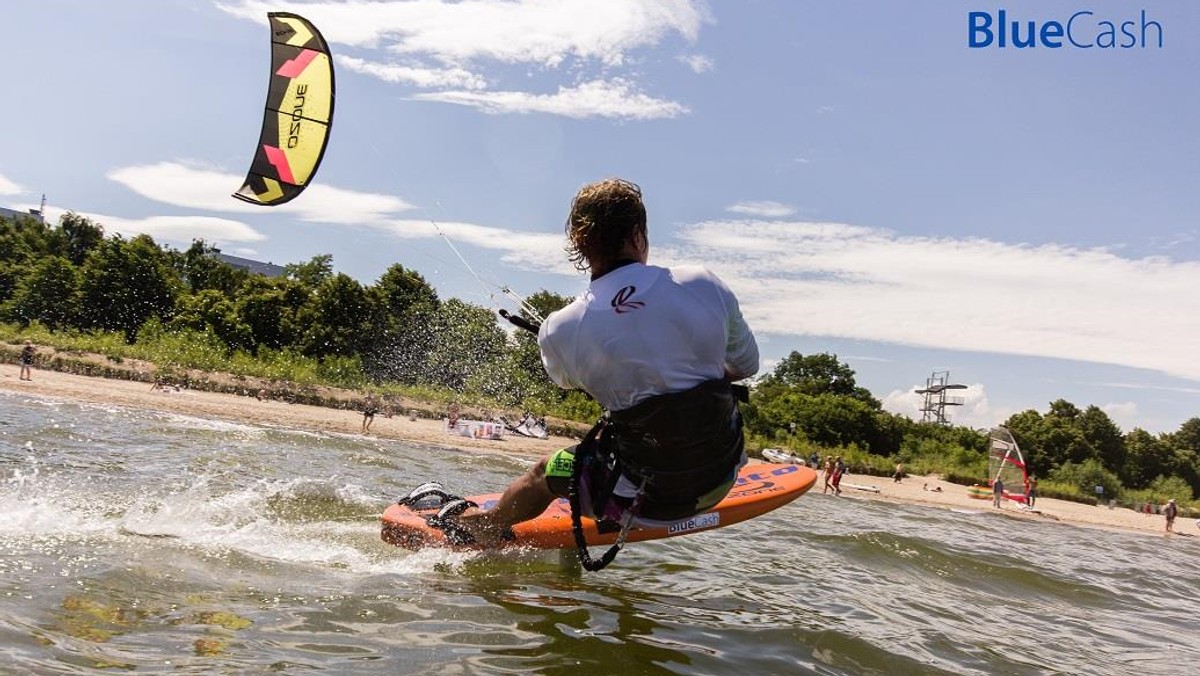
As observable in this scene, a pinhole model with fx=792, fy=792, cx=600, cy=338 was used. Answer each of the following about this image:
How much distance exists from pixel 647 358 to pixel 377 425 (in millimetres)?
29500

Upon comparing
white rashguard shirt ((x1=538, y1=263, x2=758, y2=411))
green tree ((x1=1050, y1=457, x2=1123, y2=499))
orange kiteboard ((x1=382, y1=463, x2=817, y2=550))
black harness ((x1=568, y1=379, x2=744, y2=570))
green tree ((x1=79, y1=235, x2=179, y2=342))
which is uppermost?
green tree ((x1=79, y1=235, x2=179, y2=342))

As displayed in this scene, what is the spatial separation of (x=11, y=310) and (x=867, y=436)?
2094 inches

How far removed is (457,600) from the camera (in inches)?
167

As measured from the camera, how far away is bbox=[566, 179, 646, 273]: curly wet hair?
3.49 m

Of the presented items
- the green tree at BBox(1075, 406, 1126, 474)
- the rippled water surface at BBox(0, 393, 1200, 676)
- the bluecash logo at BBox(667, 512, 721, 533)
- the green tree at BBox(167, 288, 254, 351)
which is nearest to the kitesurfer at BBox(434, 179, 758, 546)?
the rippled water surface at BBox(0, 393, 1200, 676)

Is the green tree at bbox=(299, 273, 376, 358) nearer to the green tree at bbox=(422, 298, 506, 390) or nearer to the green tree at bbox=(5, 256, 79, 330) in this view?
the green tree at bbox=(422, 298, 506, 390)

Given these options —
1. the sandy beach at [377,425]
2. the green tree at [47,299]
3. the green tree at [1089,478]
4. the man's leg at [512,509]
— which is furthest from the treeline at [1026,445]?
the man's leg at [512,509]

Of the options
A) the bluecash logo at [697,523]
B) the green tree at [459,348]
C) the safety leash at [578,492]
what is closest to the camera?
the safety leash at [578,492]

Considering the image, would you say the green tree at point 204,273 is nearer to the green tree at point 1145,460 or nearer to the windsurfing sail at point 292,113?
the windsurfing sail at point 292,113

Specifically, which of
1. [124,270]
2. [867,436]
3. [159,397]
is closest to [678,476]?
[159,397]

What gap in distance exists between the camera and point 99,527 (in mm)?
4809

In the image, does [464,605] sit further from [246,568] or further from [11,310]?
[11,310]

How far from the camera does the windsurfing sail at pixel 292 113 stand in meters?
8.74

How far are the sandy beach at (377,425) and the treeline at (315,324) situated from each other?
16.6 ft
